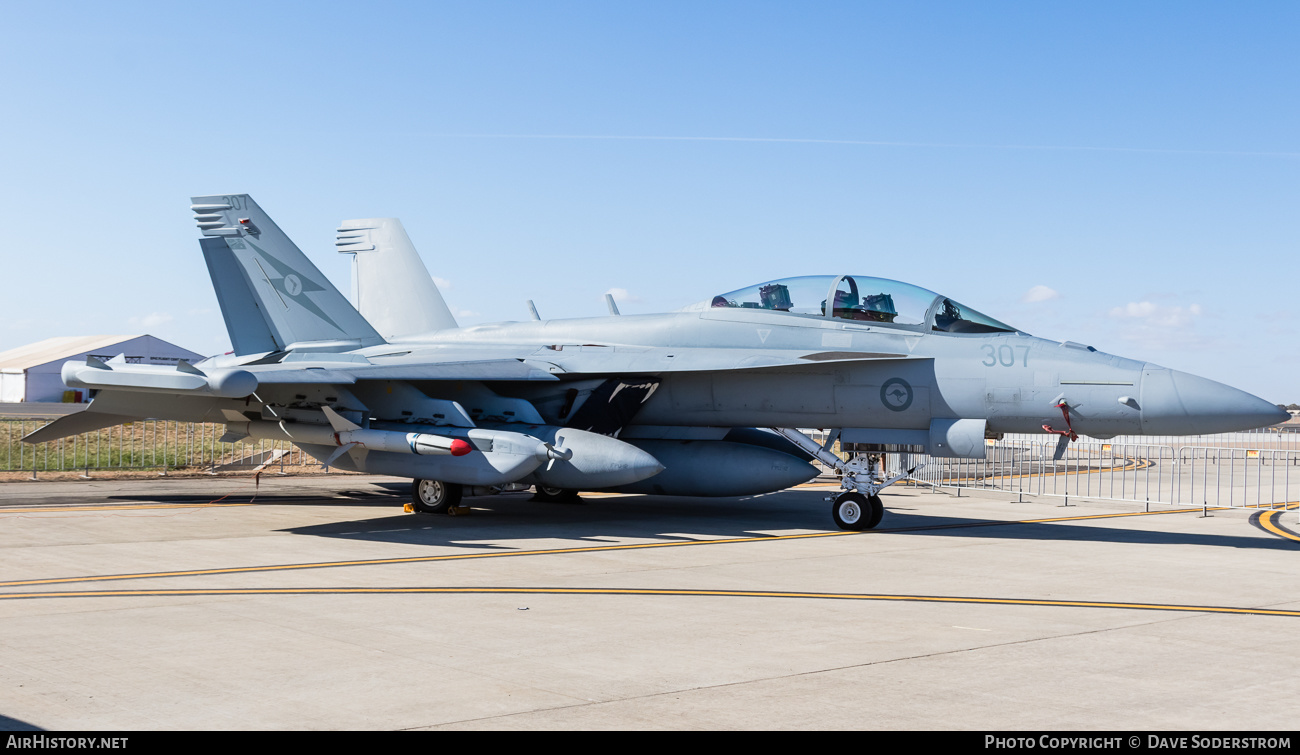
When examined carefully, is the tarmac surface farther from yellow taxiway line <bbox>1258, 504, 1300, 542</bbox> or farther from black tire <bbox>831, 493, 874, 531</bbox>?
yellow taxiway line <bbox>1258, 504, 1300, 542</bbox>

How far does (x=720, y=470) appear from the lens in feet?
45.9

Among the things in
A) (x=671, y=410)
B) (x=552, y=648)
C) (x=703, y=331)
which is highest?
(x=703, y=331)

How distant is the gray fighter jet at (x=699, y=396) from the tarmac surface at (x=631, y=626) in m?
0.88

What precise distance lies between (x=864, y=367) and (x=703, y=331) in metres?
2.17

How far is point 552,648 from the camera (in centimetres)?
618

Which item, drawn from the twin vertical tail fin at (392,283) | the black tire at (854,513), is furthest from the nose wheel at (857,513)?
the twin vertical tail fin at (392,283)

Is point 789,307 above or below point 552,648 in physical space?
above

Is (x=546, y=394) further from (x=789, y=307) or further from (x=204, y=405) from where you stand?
(x=204, y=405)

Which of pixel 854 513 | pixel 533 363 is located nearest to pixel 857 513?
pixel 854 513

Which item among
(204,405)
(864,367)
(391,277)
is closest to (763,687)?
(864,367)

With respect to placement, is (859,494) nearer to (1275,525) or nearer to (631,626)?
(1275,525)
